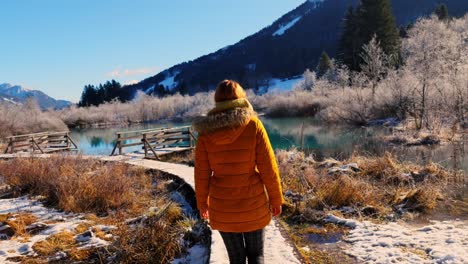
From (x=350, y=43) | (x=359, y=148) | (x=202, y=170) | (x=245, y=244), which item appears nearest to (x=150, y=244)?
(x=245, y=244)

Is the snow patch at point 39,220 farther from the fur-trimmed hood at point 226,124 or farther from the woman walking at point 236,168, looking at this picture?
the fur-trimmed hood at point 226,124

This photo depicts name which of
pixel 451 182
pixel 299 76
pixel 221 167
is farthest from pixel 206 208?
pixel 299 76

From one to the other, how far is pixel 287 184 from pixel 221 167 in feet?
17.0

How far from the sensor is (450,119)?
63.4 ft

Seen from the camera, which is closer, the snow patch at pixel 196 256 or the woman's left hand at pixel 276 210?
the woman's left hand at pixel 276 210

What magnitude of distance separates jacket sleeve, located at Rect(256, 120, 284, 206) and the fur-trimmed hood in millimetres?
132

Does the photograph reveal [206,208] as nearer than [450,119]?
Yes

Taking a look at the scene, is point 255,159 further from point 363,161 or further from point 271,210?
point 363,161

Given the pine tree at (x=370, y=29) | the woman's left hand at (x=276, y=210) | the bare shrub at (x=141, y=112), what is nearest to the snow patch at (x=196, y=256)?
the woman's left hand at (x=276, y=210)

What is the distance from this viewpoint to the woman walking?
2527 mm

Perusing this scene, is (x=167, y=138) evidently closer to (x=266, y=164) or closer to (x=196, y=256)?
(x=196, y=256)

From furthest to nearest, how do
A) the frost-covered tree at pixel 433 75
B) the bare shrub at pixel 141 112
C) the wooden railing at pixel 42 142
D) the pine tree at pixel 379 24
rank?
the bare shrub at pixel 141 112 → the pine tree at pixel 379 24 → the frost-covered tree at pixel 433 75 → the wooden railing at pixel 42 142

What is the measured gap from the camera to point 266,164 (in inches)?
102

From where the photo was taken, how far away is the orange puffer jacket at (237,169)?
8.26 ft
